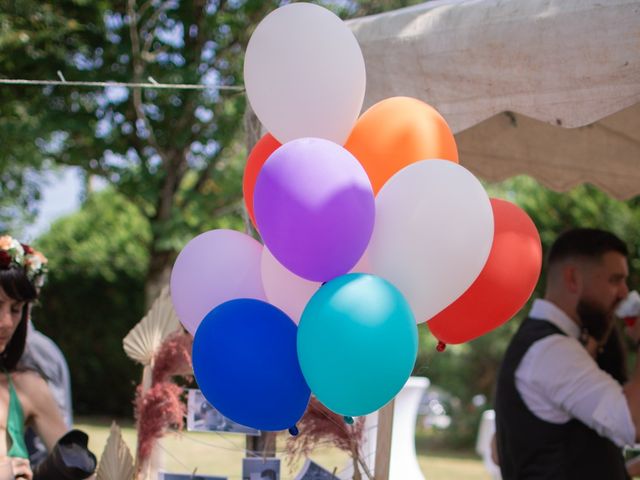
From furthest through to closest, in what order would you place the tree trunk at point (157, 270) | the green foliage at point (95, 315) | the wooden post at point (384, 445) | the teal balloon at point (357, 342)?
1. the green foliage at point (95, 315)
2. the tree trunk at point (157, 270)
3. the wooden post at point (384, 445)
4. the teal balloon at point (357, 342)

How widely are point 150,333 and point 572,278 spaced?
151 cm

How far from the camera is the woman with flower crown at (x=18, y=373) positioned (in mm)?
2627

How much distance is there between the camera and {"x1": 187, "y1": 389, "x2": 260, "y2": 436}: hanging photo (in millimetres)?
2639

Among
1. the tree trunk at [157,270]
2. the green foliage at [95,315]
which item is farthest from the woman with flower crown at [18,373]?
the green foliage at [95,315]

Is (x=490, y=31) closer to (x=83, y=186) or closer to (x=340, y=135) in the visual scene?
(x=340, y=135)

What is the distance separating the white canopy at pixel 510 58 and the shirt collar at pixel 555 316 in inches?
31.9

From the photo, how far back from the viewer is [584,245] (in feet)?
9.91

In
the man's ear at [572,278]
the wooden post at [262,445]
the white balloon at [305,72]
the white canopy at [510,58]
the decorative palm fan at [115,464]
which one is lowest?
the decorative palm fan at [115,464]

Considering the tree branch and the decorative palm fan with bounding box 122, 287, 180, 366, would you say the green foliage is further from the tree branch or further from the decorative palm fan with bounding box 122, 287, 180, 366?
the decorative palm fan with bounding box 122, 287, 180, 366

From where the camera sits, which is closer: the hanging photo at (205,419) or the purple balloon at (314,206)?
the purple balloon at (314,206)

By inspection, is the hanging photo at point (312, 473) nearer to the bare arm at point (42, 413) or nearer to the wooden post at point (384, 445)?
the wooden post at point (384, 445)

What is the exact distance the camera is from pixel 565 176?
371 cm

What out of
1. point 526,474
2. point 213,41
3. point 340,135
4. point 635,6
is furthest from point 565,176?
point 213,41

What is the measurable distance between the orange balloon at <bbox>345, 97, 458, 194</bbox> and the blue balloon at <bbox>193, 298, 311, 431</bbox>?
1.38 feet
